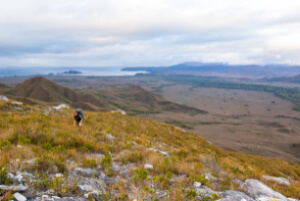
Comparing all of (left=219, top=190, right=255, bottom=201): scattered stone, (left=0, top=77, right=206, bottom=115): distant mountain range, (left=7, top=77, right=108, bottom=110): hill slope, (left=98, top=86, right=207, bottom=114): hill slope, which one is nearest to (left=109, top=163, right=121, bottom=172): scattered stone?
(left=219, top=190, right=255, bottom=201): scattered stone

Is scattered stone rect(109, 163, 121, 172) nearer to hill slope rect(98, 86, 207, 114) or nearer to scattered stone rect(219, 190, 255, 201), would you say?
scattered stone rect(219, 190, 255, 201)

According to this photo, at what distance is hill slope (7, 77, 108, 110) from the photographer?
9575 cm

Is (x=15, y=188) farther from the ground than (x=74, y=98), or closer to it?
farther from the ground

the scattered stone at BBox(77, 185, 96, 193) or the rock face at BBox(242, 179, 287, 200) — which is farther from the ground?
the scattered stone at BBox(77, 185, 96, 193)

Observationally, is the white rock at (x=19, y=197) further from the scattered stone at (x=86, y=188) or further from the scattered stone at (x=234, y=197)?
the scattered stone at (x=234, y=197)

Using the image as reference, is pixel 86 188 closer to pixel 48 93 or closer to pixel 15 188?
pixel 15 188

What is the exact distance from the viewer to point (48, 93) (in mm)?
98500

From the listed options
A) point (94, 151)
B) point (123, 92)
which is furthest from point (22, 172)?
point (123, 92)

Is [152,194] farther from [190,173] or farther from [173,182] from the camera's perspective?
[190,173]

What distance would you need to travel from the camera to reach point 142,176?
5.20 m

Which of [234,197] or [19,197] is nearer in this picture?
[19,197]

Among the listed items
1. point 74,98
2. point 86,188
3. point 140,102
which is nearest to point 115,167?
point 86,188

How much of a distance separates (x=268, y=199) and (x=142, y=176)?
3144 millimetres

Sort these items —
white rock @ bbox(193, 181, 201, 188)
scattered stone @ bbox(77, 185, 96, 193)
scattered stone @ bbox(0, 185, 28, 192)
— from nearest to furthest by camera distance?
scattered stone @ bbox(0, 185, 28, 192)
scattered stone @ bbox(77, 185, 96, 193)
white rock @ bbox(193, 181, 201, 188)
